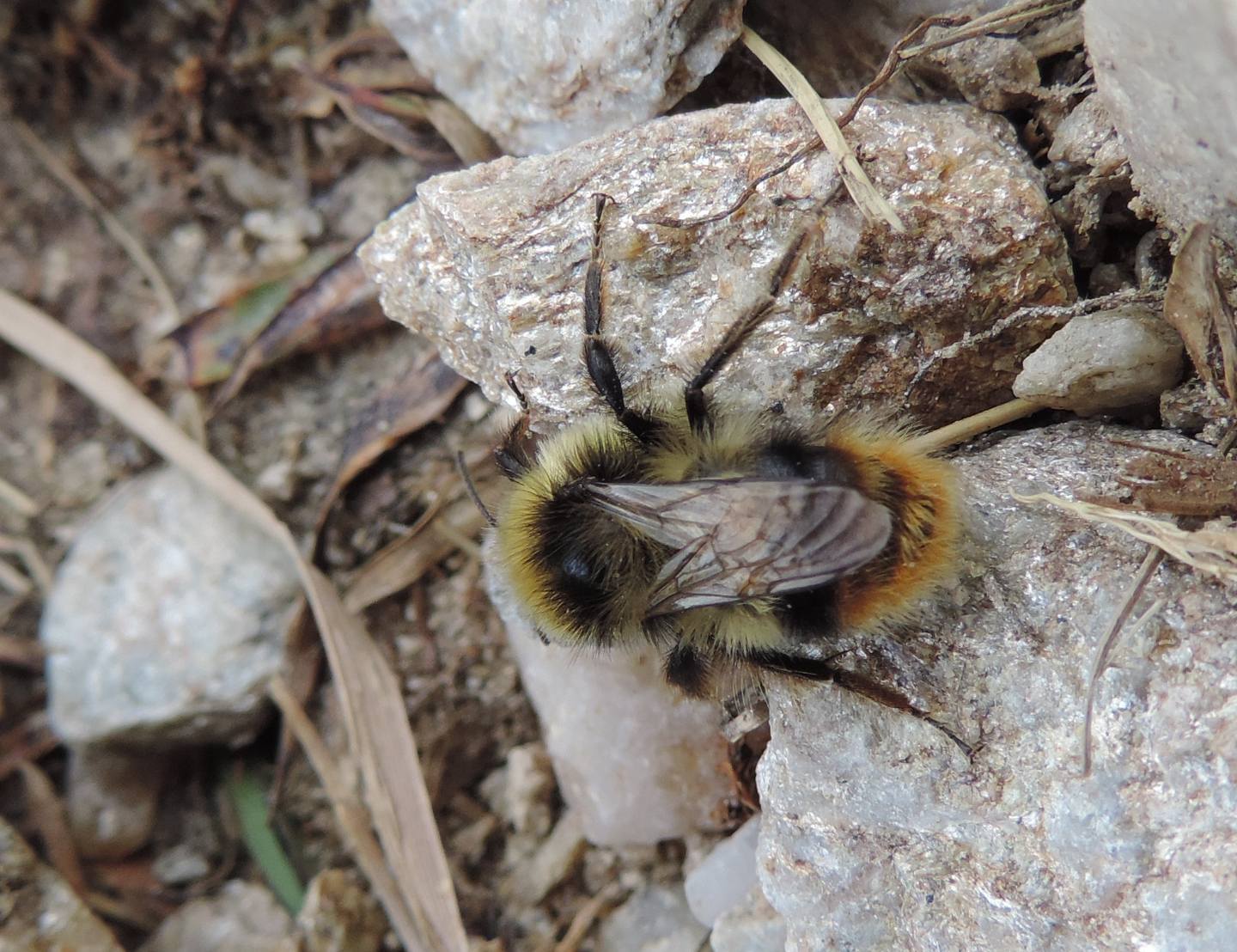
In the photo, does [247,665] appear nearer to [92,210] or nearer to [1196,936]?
[92,210]

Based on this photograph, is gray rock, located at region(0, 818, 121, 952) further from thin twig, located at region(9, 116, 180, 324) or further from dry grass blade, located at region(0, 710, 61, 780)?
thin twig, located at region(9, 116, 180, 324)

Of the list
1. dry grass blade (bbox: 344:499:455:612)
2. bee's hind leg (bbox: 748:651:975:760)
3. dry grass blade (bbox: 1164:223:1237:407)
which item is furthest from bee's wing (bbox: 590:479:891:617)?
dry grass blade (bbox: 344:499:455:612)

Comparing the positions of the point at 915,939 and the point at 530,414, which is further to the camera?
the point at 530,414

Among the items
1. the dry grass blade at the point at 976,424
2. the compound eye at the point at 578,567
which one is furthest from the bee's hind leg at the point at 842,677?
the dry grass blade at the point at 976,424

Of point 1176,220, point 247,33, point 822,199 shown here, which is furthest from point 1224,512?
point 247,33

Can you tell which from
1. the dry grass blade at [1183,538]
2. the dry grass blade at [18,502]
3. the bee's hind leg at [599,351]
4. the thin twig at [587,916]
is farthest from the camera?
the dry grass blade at [18,502]

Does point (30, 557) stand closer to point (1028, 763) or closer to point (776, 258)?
point (776, 258)

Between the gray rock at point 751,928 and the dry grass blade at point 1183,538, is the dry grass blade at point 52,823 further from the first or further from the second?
the dry grass blade at point 1183,538
